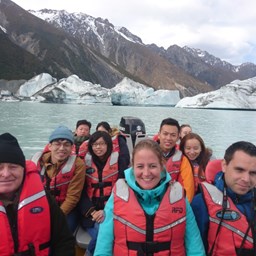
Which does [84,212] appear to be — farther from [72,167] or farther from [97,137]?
[97,137]

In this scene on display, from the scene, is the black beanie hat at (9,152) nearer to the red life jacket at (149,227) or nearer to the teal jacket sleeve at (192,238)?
the red life jacket at (149,227)

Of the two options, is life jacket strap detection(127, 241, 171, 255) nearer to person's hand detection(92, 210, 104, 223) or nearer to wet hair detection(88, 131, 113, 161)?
person's hand detection(92, 210, 104, 223)

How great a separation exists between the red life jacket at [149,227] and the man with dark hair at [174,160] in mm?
983

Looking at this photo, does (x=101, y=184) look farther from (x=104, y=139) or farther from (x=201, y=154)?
(x=201, y=154)

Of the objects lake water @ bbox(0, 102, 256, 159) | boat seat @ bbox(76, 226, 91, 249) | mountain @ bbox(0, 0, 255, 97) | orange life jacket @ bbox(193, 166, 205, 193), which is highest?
mountain @ bbox(0, 0, 255, 97)

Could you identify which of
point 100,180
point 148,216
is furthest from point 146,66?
point 148,216

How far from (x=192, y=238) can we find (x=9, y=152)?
115 cm

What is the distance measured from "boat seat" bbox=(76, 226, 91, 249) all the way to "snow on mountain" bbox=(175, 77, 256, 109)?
5582cm

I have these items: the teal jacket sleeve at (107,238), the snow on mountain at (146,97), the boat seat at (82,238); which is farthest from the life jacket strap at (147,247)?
the snow on mountain at (146,97)

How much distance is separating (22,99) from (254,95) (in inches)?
1751

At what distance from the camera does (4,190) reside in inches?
63.4

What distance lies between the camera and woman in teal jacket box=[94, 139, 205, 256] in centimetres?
175

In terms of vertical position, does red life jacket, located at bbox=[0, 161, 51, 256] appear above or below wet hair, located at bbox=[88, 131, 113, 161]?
below

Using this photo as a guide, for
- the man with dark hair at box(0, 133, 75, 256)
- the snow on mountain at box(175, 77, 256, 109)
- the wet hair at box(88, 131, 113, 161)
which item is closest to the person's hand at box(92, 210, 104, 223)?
the wet hair at box(88, 131, 113, 161)
